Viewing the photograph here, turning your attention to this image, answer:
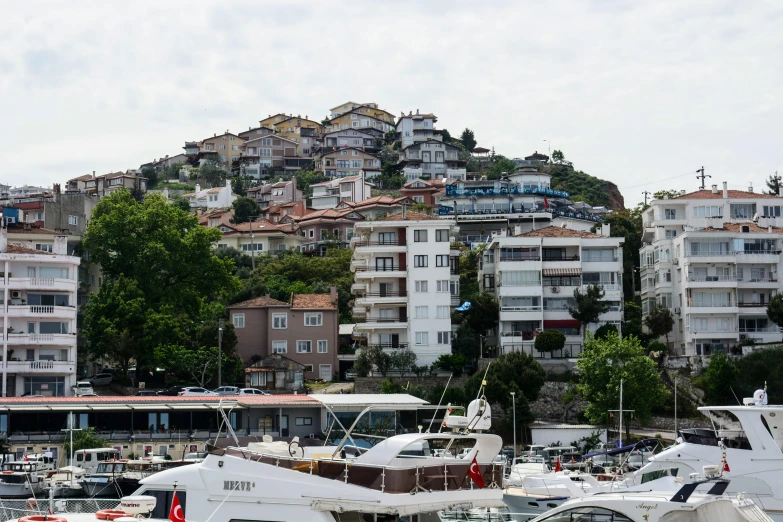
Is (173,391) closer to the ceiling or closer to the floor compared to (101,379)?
closer to the floor

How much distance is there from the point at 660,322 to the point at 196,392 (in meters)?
30.2

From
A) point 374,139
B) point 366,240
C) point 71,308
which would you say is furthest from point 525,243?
point 374,139

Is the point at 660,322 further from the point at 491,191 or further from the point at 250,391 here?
the point at 491,191

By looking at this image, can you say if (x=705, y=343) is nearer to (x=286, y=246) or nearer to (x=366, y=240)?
(x=366, y=240)

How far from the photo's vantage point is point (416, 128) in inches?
6934

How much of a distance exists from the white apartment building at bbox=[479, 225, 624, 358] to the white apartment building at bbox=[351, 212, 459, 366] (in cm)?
Answer: 358

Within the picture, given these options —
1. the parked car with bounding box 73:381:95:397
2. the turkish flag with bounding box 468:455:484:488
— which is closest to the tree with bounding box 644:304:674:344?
the parked car with bounding box 73:381:95:397

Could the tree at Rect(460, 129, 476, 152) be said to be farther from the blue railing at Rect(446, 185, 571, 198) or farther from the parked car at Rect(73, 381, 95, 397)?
the parked car at Rect(73, 381, 95, 397)

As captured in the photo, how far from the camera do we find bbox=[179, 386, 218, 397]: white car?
6375cm

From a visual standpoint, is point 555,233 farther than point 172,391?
Yes

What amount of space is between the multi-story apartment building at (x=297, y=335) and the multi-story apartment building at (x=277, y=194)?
218ft

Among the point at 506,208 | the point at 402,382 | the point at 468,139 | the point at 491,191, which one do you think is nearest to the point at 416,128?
the point at 468,139

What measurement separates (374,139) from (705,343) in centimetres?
10909

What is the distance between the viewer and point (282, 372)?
73500mm
